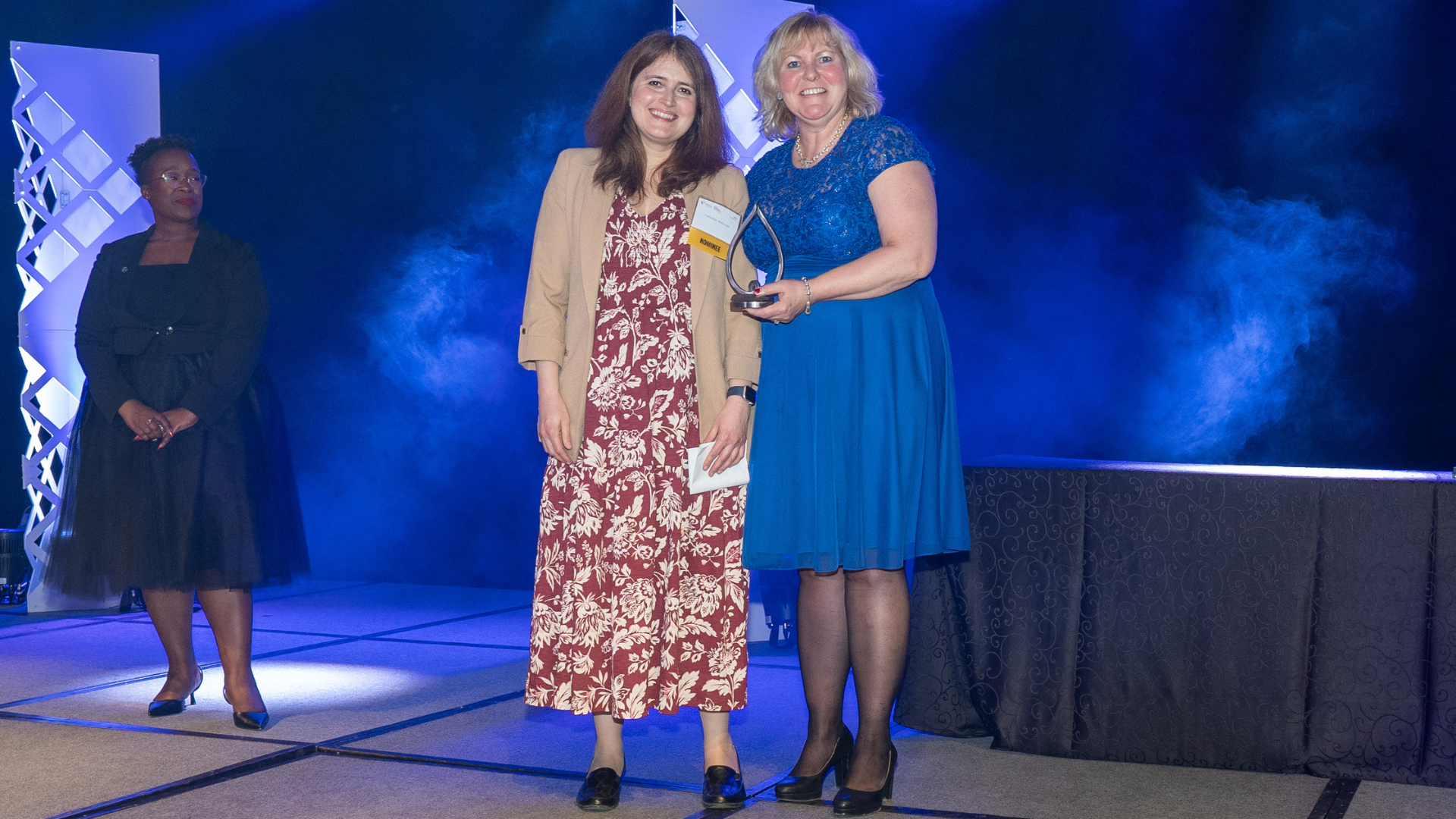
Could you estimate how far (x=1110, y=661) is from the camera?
2467 millimetres

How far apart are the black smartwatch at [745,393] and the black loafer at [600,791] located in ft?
2.26

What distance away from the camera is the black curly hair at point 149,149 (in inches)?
114

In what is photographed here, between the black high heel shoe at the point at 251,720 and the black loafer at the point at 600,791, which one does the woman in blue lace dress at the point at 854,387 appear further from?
the black high heel shoe at the point at 251,720

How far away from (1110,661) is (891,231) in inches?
40.7

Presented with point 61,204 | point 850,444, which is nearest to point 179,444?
point 850,444

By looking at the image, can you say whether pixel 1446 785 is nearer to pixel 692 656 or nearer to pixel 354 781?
pixel 692 656

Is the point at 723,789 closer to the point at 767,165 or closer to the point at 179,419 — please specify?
the point at 767,165

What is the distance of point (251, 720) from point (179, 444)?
2.08 feet

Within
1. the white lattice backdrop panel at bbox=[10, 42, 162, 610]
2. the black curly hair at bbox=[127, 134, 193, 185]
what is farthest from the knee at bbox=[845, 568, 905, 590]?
the white lattice backdrop panel at bbox=[10, 42, 162, 610]

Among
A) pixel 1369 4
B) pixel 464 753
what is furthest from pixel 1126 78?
pixel 464 753

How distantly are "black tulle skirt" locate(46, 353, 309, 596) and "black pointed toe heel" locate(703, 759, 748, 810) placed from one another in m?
1.23

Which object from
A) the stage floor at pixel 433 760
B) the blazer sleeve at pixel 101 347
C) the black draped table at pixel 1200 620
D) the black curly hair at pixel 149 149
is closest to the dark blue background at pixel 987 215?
the stage floor at pixel 433 760

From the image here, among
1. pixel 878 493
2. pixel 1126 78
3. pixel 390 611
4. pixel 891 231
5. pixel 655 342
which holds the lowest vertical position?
pixel 390 611

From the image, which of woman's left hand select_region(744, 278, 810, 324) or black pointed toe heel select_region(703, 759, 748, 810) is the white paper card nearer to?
woman's left hand select_region(744, 278, 810, 324)
